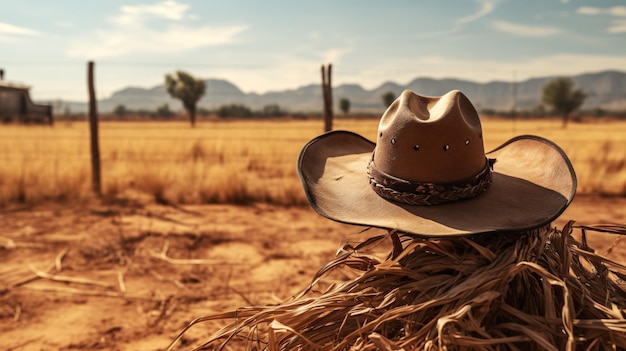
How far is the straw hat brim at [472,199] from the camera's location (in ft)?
4.44

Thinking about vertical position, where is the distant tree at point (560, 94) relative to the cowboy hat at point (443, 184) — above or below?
above

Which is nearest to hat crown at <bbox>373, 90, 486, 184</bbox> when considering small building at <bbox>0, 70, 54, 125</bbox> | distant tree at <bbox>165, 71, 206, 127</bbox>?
small building at <bbox>0, 70, 54, 125</bbox>

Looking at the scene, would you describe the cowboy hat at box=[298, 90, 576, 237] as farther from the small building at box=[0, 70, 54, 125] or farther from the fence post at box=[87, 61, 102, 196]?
the small building at box=[0, 70, 54, 125]

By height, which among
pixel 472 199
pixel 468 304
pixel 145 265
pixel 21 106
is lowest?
pixel 145 265

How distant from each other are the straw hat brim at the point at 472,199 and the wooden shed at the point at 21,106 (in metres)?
31.1

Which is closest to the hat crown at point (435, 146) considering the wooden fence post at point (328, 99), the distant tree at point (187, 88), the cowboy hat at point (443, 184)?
the cowboy hat at point (443, 184)

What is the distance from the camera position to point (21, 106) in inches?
1179

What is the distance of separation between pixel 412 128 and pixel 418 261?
1.28ft

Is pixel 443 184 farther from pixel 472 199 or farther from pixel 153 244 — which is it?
pixel 153 244

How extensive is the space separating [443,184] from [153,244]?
450 centimetres

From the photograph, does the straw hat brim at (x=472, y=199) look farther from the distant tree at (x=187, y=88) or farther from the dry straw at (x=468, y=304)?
the distant tree at (x=187, y=88)

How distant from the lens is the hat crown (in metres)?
1.45

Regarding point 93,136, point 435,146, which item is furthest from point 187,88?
point 435,146

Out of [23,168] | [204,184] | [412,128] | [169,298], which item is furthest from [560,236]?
A: [23,168]
